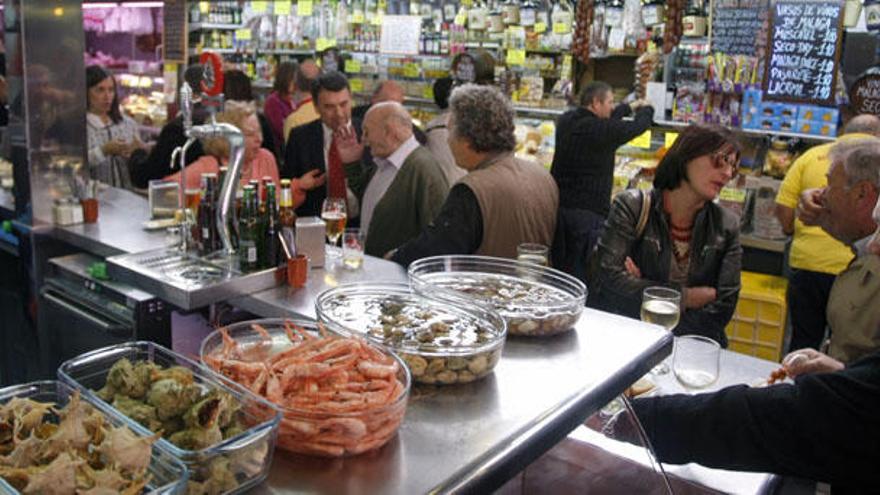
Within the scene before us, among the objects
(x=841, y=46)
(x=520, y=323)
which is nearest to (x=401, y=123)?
(x=520, y=323)

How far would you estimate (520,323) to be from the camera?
2.11 meters

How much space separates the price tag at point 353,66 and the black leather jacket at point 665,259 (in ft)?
17.5

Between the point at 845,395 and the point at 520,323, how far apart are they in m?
0.79

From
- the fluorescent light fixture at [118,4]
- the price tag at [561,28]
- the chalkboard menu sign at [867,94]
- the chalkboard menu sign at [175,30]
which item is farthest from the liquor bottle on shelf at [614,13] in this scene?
the fluorescent light fixture at [118,4]

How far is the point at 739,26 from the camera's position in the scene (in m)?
5.68

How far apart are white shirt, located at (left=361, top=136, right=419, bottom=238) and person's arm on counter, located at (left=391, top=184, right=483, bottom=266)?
77cm

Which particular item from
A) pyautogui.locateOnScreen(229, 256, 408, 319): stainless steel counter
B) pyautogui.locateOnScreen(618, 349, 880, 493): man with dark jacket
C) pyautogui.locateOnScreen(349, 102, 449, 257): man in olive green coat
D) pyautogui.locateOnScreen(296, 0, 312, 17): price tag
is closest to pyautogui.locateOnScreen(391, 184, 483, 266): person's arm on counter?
pyautogui.locateOnScreen(229, 256, 408, 319): stainless steel counter

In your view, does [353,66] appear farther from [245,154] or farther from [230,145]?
[230,145]

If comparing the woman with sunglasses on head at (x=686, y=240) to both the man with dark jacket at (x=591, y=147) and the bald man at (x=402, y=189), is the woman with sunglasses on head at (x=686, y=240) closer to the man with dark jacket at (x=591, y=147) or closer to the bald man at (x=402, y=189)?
the bald man at (x=402, y=189)

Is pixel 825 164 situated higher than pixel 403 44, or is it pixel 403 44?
pixel 403 44

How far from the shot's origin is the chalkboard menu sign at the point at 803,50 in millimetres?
5395

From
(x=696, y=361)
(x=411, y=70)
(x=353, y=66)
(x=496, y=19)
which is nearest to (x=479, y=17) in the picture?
(x=496, y=19)

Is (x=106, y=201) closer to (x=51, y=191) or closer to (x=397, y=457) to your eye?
(x=51, y=191)

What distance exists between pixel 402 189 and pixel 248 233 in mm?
1188
